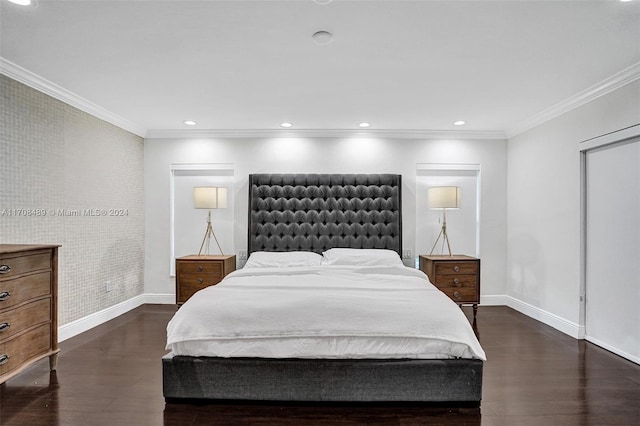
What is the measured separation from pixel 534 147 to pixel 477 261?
1519 millimetres

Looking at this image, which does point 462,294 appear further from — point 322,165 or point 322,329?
point 322,329

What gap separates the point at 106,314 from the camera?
392 cm

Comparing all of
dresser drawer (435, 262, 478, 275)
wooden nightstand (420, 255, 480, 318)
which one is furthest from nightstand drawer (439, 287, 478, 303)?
dresser drawer (435, 262, 478, 275)

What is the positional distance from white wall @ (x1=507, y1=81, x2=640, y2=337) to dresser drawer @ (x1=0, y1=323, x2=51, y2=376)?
4.61 meters

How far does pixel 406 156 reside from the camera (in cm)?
464

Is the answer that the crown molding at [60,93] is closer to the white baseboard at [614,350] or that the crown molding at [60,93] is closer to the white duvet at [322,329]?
the white duvet at [322,329]

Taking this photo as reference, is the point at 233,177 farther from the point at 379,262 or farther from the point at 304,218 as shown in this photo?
the point at 379,262

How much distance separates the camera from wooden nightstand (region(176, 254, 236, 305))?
402 centimetres

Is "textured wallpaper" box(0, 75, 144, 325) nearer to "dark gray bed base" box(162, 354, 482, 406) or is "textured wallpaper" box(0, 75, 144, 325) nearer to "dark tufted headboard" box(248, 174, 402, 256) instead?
"dark tufted headboard" box(248, 174, 402, 256)

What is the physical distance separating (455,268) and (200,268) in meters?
2.99

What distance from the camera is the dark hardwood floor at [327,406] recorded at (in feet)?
6.64

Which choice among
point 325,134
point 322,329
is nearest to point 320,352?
point 322,329

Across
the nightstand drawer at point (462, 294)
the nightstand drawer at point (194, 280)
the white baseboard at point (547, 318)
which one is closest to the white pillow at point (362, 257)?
the nightstand drawer at point (462, 294)

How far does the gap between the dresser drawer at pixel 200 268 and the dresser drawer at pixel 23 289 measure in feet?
5.09
